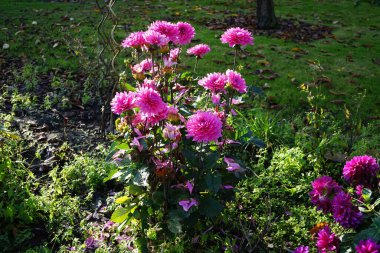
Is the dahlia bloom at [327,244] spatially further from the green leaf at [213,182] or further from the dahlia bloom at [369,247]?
the green leaf at [213,182]

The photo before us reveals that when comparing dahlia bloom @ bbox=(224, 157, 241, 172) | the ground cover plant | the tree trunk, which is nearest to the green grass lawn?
the ground cover plant

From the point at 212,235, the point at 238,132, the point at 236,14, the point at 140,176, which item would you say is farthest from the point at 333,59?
the point at 140,176

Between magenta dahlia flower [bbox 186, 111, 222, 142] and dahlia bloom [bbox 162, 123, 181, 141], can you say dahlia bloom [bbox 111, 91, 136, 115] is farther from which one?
magenta dahlia flower [bbox 186, 111, 222, 142]

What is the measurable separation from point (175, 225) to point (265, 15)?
5830mm

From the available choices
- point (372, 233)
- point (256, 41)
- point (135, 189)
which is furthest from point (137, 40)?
point (256, 41)

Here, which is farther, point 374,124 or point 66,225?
point 374,124

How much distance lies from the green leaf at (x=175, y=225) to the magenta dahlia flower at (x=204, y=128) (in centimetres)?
55

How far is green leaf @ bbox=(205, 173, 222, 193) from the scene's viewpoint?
81.2 inches

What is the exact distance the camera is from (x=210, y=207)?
218 centimetres

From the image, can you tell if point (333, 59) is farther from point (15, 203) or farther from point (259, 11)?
point (15, 203)

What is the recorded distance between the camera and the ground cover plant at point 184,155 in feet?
6.93

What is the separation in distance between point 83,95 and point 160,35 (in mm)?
2530

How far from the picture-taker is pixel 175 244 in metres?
2.40

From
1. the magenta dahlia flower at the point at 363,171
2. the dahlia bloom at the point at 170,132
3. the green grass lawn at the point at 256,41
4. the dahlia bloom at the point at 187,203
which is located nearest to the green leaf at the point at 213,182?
the dahlia bloom at the point at 187,203
